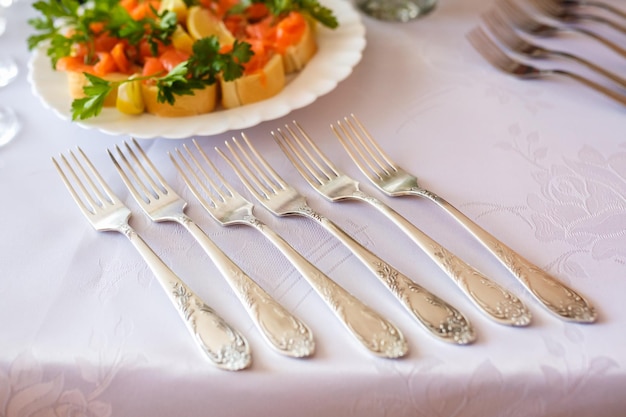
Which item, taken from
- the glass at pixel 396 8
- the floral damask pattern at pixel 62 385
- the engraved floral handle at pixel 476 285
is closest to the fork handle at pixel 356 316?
the engraved floral handle at pixel 476 285

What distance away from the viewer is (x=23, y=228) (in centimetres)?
99

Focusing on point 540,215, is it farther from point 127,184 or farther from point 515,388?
point 127,184

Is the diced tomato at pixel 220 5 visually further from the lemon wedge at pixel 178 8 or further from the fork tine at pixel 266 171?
the fork tine at pixel 266 171

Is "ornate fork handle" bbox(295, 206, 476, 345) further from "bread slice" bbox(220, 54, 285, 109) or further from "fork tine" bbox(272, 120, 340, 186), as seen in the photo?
"bread slice" bbox(220, 54, 285, 109)

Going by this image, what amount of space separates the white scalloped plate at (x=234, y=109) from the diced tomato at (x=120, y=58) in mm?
100

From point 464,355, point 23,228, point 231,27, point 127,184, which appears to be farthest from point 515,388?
point 231,27

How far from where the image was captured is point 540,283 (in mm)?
809

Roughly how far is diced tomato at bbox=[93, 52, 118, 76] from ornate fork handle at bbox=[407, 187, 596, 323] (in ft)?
2.42

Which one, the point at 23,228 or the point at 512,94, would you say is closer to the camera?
the point at 23,228

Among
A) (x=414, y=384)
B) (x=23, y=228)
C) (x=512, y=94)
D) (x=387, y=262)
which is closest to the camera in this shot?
(x=414, y=384)

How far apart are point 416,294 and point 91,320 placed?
437mm

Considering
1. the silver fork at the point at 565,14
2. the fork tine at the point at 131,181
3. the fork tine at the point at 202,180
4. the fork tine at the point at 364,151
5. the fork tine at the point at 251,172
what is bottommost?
the fork tine at the point at 131,181

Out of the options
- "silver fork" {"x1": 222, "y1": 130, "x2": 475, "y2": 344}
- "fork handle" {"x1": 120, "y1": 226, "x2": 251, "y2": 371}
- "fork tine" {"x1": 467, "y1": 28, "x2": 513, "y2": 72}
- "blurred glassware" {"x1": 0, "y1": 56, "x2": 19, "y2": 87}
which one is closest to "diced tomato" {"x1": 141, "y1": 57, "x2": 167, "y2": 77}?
"silver fork" {"x1": 222, "y1": 130, "x2": 475, "y2": 344}

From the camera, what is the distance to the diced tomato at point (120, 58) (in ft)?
3.96
